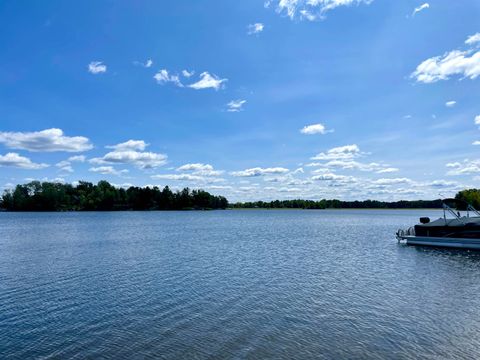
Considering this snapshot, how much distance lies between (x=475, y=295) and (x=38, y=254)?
40.9 metres

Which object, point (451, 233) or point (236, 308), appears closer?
point (236, 308)

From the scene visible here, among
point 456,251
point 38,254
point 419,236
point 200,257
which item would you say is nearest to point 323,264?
point 200,257

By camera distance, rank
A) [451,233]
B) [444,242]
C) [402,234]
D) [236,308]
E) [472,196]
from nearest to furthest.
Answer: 1. [236,308]
2. [444,242]
3. [451,233]
4. [402,234]
5. [472,196]

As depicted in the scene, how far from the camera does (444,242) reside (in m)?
48.5

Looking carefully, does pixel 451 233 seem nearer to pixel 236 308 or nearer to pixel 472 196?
pixel 236 308

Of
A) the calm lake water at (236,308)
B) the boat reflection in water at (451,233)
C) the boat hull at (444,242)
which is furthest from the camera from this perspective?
the boat reflection in water at (451,233)

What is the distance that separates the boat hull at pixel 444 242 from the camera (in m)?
45.3

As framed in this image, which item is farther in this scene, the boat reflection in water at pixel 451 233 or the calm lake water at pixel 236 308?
the boat reflection in water at pixel 451 233

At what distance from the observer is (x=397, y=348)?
1359 centimetres

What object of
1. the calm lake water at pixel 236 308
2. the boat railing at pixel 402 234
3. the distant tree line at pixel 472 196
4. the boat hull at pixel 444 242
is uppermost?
the distant tree line at pixel 472 196

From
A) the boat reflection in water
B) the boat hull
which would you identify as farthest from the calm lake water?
the boat reflection in water

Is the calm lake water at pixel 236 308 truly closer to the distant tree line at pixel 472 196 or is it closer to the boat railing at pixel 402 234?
the boat railing at pixel 402 234

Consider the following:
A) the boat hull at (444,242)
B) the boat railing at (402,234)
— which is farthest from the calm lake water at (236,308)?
the boat railing at (402,234)

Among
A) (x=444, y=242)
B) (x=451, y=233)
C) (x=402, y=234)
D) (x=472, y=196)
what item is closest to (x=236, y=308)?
(x=444, y=242)
